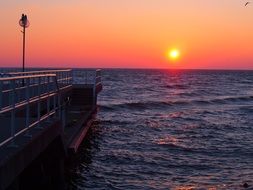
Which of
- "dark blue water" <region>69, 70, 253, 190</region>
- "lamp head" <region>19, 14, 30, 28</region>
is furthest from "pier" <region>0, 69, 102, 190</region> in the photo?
"lamp head" <region>19, 14, 30, 28</region>

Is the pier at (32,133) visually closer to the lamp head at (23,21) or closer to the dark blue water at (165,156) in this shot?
the dark blue water at (165,156)

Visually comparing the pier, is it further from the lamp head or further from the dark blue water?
the lamp head

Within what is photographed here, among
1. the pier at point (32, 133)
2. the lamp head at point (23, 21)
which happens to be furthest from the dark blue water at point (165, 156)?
the lamp head at point (23, 21)

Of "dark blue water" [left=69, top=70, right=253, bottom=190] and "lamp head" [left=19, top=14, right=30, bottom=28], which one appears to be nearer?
"dark blue water" [left=69, top=70, right=253, bottom=190]

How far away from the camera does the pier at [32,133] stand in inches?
329

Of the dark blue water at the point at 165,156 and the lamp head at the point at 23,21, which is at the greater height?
the lamp head at the point at 23,21

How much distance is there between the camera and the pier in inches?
329

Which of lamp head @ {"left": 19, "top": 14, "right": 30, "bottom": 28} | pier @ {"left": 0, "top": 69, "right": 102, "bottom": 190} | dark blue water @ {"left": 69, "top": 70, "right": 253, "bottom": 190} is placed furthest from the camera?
lamp head @ {"left": 19, "top": 14, "right": 30, "bottom": 28}

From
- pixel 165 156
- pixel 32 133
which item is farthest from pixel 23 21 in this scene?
pixel 32 133

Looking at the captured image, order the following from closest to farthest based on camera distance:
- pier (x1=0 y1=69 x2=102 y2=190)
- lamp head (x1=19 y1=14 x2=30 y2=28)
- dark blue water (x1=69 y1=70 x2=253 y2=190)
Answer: pier (x1=0 y1=69 x2=102 y2=190) < dark blue water (x1=69 y1=70 x2=253 y2=190) < lamp head (x1=19 y1=14 x2=30 y2=28)

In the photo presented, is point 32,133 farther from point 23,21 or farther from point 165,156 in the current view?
point 23,21

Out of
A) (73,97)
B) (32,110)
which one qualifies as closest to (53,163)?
(32,110)

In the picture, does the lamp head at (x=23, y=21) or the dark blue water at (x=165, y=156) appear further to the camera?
the lamp head at (x=23, y=21)

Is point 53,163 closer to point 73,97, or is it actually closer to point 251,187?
point 251,187
